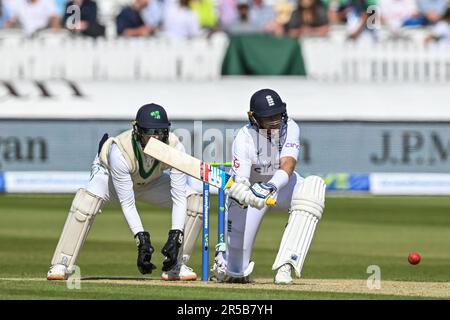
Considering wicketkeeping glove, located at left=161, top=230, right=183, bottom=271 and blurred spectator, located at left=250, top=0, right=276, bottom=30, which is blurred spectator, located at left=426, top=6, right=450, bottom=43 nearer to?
blurred spectator, located at left=250, top=0, right=276, bottom=30

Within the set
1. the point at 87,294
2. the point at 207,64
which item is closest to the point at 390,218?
the point at 207,64

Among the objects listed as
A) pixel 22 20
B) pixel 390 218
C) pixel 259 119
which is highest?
pixel 22 20

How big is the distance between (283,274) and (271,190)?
2.53 ft

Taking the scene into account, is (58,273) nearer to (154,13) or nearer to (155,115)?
(155,115)

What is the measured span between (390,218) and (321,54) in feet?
17.8

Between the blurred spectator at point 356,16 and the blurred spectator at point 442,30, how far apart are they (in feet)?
3.71

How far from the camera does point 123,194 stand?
1049 cm

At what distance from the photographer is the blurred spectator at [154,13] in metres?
24.2

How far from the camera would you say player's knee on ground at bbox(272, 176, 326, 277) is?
10.2 meters

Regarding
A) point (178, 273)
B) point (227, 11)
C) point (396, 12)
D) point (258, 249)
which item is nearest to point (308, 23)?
point (227, 11)

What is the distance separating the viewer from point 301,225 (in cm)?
1020

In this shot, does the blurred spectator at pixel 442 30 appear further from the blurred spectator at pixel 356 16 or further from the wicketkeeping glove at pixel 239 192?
the wicketkeeping glove at pixel 239 192
